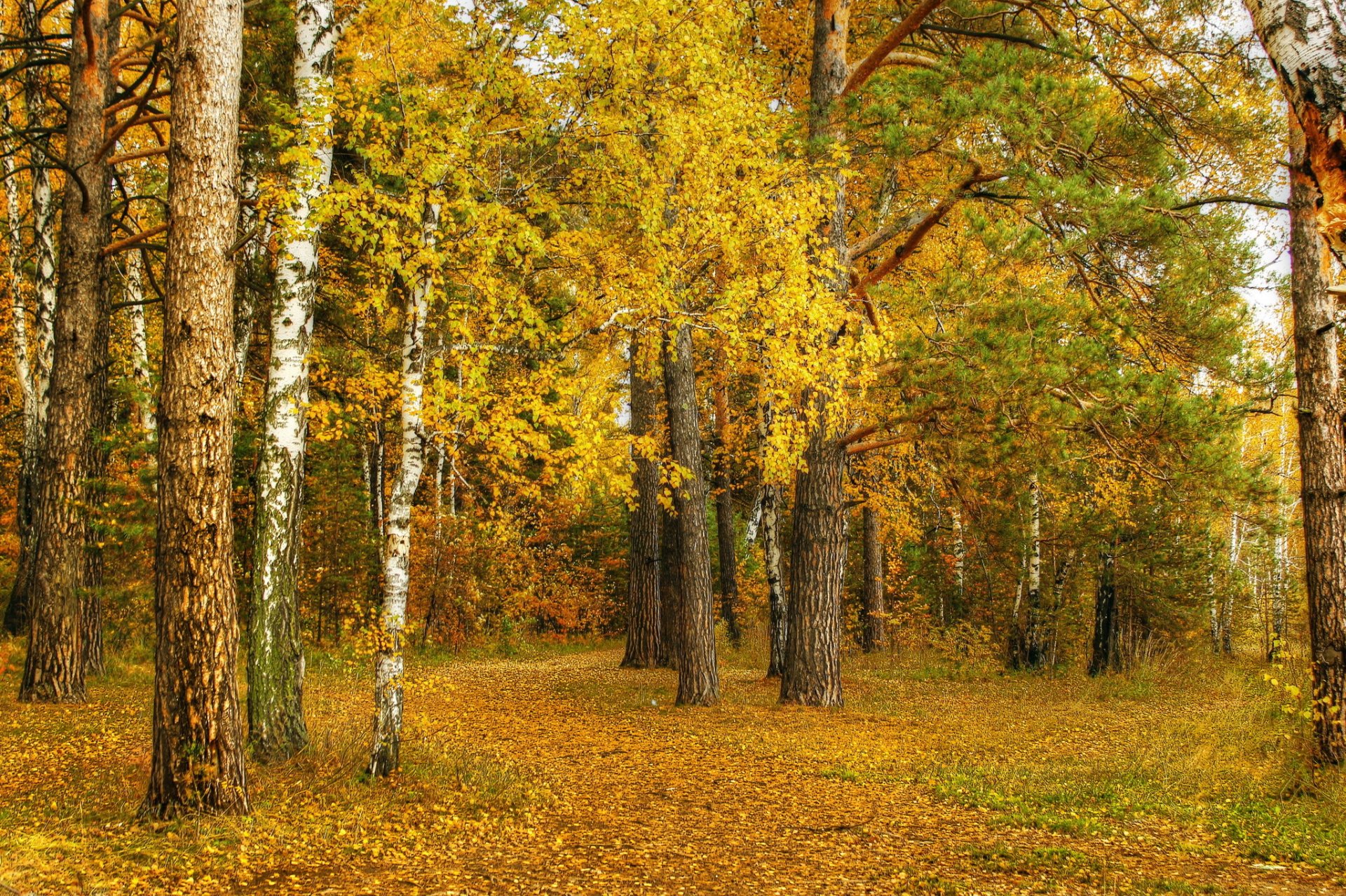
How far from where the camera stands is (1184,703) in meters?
10.9

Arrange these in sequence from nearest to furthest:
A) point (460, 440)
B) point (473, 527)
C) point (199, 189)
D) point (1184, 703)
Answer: point (199, 189), point (460, 440), point (1184, 703), point (473, 527)

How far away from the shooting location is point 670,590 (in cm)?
1246

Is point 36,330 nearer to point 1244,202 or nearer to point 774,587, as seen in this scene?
point 774,587

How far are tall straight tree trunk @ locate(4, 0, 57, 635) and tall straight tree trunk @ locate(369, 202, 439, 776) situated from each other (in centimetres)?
592

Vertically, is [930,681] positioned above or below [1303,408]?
below

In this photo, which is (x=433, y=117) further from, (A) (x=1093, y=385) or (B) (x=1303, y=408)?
(B) (x=1303, y=408)

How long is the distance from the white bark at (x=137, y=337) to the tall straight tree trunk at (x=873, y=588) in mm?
11796

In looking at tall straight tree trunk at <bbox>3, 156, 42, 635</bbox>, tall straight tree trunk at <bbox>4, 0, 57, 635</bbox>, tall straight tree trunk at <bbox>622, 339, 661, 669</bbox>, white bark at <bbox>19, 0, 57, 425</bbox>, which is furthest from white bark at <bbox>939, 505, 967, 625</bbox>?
tall straight tree trunk at <bbox>3, 156, 42, 635</bbox>

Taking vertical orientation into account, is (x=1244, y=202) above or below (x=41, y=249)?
below

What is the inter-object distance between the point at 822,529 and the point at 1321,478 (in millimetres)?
5016

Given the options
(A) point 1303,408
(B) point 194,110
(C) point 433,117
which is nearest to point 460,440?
(C) point 433,117

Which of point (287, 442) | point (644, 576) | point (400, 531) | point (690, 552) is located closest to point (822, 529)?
point (690, 552)

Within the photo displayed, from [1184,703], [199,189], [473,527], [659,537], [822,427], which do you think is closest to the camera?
[199,189]

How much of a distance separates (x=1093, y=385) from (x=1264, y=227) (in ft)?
8.91
